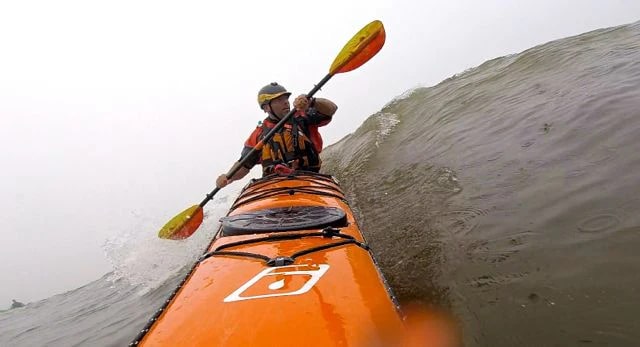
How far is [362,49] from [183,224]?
10.6 feet

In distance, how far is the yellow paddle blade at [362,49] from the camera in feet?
16.5

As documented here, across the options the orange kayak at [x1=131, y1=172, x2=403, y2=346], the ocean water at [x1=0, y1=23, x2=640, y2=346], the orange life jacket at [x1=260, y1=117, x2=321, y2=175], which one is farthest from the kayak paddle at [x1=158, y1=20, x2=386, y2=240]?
the orange kayak at [x1=131, y1=172, x2=403, y2=346]

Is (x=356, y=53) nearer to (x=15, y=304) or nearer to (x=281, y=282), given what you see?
(x=281, y=282)

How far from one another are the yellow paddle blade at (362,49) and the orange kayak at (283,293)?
97.0 inches

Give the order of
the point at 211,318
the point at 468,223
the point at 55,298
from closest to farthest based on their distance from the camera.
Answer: the point at 211,318
the point at 468,223
the point at 55,298

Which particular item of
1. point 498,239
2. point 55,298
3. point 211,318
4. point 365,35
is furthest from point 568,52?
point 55,298

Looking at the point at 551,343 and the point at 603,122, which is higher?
the point at 603,122

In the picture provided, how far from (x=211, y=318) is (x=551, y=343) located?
5.51 ft

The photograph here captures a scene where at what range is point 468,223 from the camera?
3719mm

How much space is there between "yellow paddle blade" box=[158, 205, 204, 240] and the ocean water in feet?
2.86

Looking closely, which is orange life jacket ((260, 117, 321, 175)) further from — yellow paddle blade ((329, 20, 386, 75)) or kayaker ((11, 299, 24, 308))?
kayaker ((11, 299, 24, 308))

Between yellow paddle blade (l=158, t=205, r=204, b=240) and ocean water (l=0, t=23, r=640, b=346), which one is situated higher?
yellow paddle blade (l=158, t=205, r=204, b=240)

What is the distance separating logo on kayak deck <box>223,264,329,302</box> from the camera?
1.94 metres

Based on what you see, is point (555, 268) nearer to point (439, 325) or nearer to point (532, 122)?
point (439, 325)
